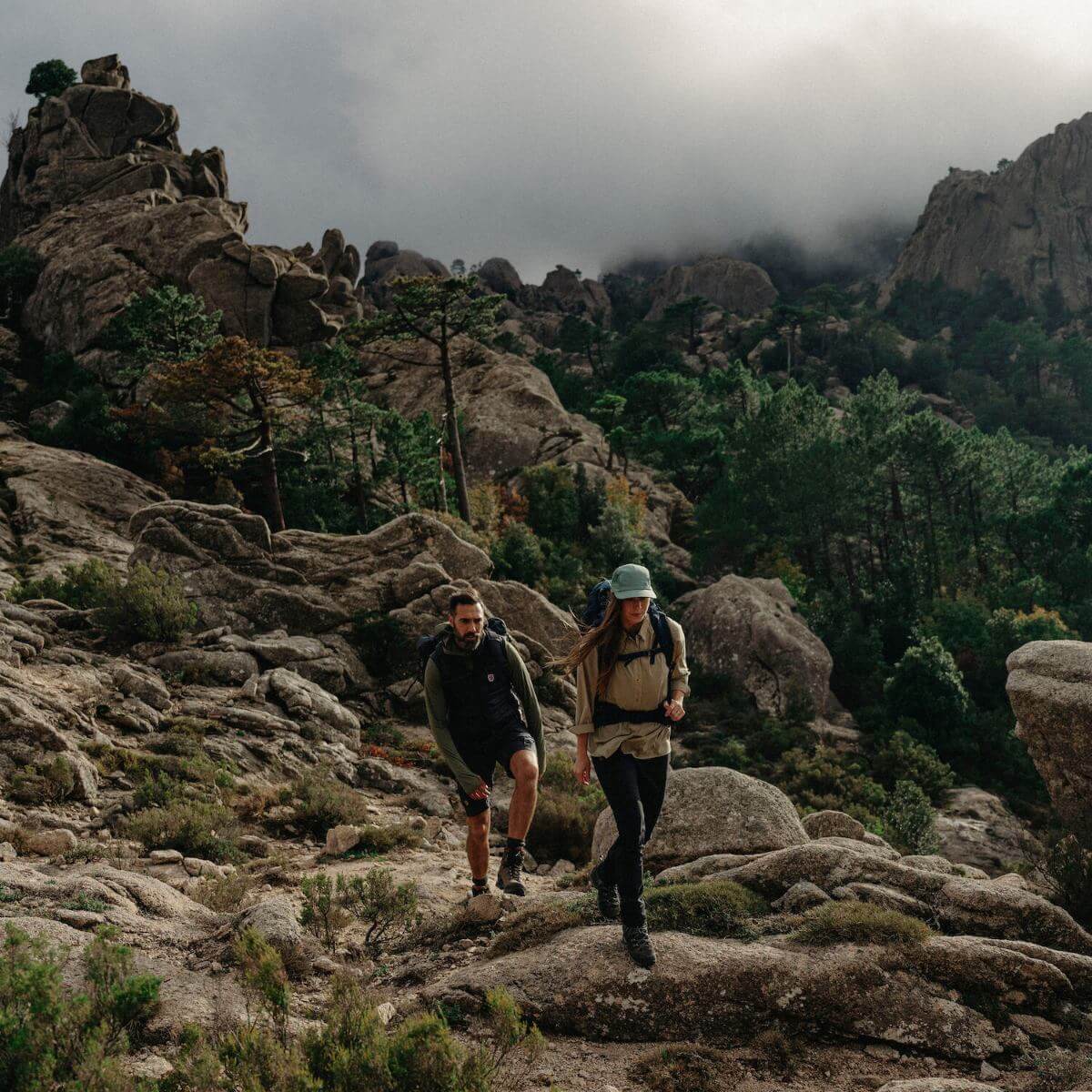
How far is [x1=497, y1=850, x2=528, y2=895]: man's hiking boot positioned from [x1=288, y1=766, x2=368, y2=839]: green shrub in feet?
10.6

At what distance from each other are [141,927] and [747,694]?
87.6 ft

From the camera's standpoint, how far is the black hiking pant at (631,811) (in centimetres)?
453

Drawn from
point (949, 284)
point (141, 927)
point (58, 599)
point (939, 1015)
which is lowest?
point (939, 1015)

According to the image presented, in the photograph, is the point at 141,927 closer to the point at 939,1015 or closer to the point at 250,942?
the point at 250,942

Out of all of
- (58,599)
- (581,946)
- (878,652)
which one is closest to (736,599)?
(878,652)

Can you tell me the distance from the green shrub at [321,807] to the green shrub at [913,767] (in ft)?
66.5

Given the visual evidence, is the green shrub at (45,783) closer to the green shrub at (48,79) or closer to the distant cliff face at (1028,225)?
the green shrub at (48,79)

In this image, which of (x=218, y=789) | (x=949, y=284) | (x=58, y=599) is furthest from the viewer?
(x=949, y=284)

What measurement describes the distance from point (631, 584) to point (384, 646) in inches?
502

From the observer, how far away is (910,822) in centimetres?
1845

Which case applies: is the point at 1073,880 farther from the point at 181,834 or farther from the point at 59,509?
the point at 59,509

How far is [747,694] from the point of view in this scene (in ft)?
96.8

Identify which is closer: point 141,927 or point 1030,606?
point 141,927

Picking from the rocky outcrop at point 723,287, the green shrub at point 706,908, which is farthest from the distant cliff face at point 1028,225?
the green shrub at point 706,908
